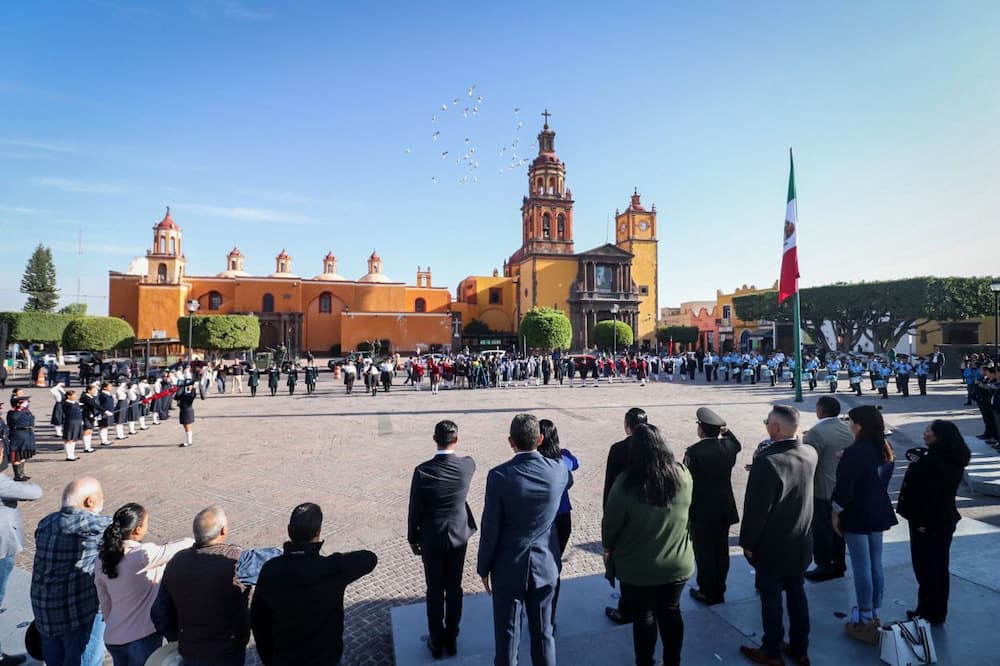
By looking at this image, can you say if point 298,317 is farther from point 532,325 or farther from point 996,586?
point 996,586

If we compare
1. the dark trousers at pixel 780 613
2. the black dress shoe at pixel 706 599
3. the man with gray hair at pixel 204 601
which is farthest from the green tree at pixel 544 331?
the man with gray hair at pixel 204 601

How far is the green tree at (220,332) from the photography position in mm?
41219

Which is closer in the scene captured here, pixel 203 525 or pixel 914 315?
pixel 203 525

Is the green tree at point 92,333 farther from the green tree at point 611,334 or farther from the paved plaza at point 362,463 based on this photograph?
the green tree at point 611,334

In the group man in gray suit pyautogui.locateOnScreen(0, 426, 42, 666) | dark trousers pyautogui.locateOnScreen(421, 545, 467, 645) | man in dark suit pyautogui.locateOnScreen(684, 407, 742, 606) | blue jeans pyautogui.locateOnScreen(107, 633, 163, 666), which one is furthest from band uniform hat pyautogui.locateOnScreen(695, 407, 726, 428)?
man in gray suit pyautogui.locateOnScreen(0, 426, 42, 666)

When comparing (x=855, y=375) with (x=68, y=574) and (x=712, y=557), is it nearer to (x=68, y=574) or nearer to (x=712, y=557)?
(x=712, y=557)

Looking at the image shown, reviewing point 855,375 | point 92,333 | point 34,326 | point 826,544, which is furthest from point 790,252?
point 34,326

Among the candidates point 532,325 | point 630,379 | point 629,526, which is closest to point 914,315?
point 630,379

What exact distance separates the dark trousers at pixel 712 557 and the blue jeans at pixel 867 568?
874 mm

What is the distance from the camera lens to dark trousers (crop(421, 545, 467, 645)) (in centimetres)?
372

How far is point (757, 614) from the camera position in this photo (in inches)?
163

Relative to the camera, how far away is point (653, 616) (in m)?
3.26

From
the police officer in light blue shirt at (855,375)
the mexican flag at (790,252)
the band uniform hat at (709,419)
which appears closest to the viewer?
the band uniform hat at (709,419)

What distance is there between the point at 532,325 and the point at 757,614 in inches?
1622
